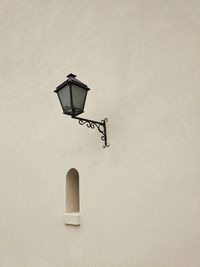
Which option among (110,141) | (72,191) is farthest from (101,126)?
(72,191)

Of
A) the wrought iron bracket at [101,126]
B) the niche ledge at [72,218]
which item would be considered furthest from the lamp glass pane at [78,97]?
the niche ledge at [72,218]

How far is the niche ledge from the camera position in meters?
3.58

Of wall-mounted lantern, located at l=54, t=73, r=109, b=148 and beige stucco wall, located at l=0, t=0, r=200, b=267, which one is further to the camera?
wall-mounted lantern, located at l=54, t=73, r=109, b=148

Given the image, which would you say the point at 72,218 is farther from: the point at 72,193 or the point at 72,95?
the point at 72,95

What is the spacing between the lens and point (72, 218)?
12.0 ft

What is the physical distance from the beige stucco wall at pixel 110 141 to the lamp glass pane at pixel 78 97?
0.46 metres

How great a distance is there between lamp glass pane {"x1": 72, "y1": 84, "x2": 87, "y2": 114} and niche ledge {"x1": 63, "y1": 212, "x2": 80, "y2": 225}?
143 centimetres

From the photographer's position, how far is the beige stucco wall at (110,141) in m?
2.63

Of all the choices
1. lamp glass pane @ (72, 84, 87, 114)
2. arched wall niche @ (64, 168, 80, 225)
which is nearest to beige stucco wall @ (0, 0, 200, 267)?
arched wall niche @ (64, 168, 80, 225)

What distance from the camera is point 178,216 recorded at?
2.53 meters

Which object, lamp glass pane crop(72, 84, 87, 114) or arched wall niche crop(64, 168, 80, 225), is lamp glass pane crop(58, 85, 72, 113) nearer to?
lamp glass pane crop(72, 84, 87, 114)

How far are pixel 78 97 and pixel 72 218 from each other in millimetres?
1640

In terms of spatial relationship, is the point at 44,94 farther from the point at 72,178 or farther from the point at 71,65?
the point at 72,178

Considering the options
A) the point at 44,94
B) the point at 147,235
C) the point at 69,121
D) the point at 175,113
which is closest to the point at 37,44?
the point at 44,94
